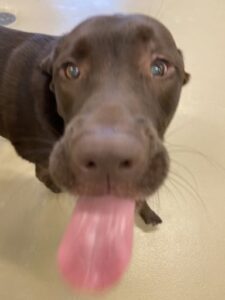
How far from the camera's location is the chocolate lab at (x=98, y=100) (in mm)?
918

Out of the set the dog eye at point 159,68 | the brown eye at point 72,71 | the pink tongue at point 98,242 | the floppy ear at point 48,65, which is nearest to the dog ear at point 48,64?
the floppy ear at point 48,65

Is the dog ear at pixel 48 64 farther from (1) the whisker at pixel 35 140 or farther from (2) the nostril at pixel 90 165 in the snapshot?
(2) the nostril at pixel 90 165

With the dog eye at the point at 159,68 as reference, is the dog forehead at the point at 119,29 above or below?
above

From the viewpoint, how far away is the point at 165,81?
119cm

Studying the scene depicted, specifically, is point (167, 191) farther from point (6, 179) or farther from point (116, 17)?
point (116, 17)

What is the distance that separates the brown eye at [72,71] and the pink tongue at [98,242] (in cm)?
31

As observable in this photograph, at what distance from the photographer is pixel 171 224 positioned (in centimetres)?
179

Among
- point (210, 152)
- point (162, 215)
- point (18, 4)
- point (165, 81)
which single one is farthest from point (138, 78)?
point (18, 4)

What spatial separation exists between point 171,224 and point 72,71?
813mm

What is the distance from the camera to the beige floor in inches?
64.6

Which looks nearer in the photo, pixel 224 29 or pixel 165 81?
pixel 165 81

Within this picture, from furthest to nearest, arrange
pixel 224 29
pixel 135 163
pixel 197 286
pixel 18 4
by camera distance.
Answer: pixel 18 4, pixel 224 29, pixel 197 286, pixel 135 163

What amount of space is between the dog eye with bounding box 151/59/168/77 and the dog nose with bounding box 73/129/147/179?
0.30 metres

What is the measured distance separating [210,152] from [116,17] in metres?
0.95
